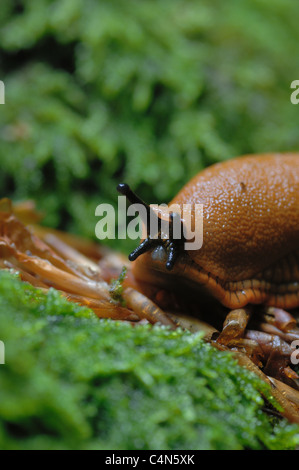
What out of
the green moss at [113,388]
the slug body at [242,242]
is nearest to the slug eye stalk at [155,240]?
the slug body at [242,242]

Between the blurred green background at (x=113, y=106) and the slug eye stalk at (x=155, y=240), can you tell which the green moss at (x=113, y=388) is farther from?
the blurred green background at (x=113, y=106)

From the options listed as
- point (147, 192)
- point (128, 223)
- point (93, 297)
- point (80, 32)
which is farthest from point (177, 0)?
point (93, 297)

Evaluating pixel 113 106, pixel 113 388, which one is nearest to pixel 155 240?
pixel 113 388

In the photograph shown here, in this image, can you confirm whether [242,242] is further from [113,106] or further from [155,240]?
[113,106]

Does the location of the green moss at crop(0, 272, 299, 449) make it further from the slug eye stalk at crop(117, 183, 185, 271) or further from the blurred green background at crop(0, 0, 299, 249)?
the blurred green background at crop(0, 0, 299, 249)
